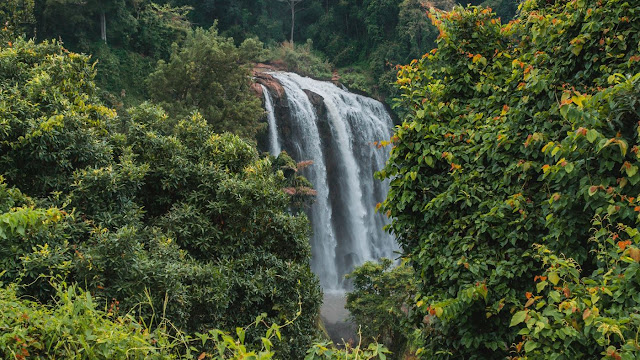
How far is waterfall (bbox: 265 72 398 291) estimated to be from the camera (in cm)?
1862

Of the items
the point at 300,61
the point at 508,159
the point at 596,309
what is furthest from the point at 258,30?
the point at 596,309

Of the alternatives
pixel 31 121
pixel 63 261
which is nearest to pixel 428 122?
pixel 63 261

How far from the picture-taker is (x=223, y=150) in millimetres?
7691

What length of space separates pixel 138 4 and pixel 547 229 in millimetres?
20746

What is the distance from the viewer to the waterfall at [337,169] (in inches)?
733

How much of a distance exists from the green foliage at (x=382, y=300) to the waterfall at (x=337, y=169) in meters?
5.98

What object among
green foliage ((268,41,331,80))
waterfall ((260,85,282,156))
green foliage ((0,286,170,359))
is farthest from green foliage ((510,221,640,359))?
green foliage ((268,41,331,80))

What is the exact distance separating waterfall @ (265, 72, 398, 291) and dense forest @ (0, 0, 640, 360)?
10.8 metres

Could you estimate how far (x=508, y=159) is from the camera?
4.59 metres

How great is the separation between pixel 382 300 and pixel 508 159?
7970 mm

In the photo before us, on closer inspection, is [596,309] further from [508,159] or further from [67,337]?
[67,337]

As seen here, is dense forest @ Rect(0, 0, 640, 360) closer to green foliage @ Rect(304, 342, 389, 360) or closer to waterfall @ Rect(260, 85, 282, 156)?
green foliage @ Rect(304, 342, 389, 360)

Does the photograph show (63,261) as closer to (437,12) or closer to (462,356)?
(462,356)

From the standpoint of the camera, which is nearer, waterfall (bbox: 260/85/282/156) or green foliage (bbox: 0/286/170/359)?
green foliage (bbox: 0/286/170/359)
